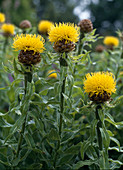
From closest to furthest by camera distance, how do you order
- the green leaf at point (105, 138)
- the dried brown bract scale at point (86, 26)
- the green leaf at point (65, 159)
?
the green leaf at point (105, 138) → the green leaf at point (65, 159) → the dried brown bract scale at point (86, 26)

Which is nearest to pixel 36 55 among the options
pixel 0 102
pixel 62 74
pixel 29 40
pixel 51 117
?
pixel 29 40

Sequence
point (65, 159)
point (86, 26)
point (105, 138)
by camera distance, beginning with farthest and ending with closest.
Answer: point (86, 26)
point (65, 159)
point (105, 138)

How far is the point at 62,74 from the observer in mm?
1511

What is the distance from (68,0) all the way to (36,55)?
2510cm

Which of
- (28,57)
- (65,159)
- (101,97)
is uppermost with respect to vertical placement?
(28,57)

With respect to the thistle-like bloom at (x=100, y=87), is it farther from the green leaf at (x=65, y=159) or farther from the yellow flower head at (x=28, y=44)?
the green leaf at (x=65, y=159)

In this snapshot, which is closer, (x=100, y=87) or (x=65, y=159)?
(x=100, y=87)

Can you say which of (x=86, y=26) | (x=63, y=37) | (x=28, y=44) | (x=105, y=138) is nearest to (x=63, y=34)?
(x=63, y=37)

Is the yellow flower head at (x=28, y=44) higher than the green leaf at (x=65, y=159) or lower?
higher

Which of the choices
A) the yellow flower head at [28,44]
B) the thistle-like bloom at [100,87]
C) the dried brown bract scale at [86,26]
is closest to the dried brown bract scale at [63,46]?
the yellow flower head at [28,44]

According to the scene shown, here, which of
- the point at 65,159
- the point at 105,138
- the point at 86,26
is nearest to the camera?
the point at 105,138

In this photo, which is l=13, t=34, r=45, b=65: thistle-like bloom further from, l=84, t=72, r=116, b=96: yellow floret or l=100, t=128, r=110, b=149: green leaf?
l=100, t=128, r=110, b=149: green leaf

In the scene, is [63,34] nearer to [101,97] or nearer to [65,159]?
[101,97]

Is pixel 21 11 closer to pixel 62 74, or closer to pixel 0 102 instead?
pixel 0 102
